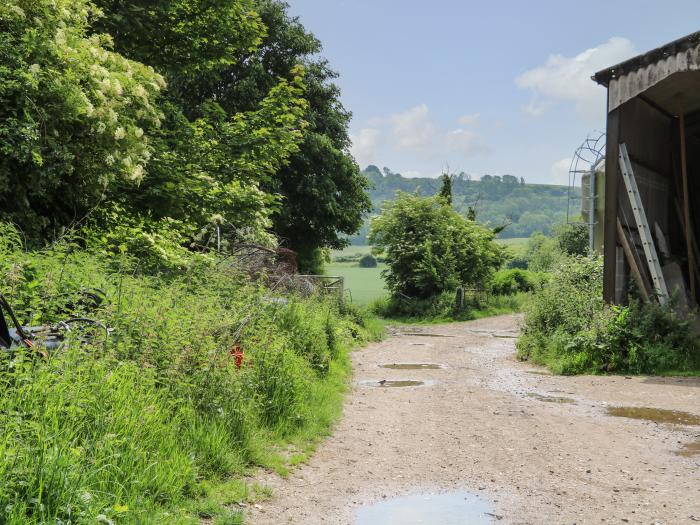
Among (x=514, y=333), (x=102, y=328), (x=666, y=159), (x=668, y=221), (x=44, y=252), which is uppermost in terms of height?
(x=666, y=159)

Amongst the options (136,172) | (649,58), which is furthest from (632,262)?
(136,172)

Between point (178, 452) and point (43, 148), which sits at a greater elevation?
point (43, 148)

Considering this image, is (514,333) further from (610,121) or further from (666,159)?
(610,121)

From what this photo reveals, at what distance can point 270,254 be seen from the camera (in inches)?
725

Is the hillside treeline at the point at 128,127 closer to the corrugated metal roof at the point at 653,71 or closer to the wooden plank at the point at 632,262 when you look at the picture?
the corrugated metal roof at the point at 653,71

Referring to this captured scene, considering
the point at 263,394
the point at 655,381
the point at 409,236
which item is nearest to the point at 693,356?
the point at 655,381

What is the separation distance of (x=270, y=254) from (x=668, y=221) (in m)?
11.2

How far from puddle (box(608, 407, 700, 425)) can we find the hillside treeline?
8524 millimetres

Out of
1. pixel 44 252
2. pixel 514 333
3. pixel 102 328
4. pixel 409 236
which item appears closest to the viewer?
pixel 102 328

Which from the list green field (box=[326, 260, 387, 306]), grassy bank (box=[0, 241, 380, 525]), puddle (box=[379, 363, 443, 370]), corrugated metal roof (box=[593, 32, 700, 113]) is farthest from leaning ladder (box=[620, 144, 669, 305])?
green field (box=[326, 260, 387, 306])

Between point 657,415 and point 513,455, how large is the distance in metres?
3.29

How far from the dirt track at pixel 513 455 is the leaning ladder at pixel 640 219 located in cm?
344

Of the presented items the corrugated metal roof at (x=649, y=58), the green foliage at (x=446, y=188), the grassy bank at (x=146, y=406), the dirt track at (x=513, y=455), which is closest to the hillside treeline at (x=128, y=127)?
the grassy bank at (x=146, y=406)

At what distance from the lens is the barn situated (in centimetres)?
1444
